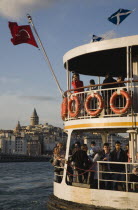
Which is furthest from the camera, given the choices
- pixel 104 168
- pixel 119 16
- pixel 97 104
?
pixel 119 16

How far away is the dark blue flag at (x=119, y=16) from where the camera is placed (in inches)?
530

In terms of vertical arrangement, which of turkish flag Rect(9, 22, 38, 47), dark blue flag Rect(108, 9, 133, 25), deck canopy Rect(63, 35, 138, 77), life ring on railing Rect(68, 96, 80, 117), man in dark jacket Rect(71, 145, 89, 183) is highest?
dark blue flag Rect(108, 9, 133, 25)

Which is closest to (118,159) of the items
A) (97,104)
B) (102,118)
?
(102,118)

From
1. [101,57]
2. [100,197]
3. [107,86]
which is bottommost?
[100,197]

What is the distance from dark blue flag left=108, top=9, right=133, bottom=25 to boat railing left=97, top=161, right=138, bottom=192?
569 centimetres

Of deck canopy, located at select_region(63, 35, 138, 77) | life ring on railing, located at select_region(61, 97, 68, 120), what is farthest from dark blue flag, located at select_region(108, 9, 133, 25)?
life ring on railing, located at select_region(61, 97, 68, 120)

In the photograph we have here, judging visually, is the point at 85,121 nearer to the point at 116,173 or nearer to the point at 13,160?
the point at 116,173

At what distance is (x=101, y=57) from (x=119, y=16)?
1.69 metres

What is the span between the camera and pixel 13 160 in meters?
161

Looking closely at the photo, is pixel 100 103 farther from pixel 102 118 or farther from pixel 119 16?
pixel 119 16

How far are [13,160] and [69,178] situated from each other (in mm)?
152247

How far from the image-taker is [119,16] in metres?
13.6

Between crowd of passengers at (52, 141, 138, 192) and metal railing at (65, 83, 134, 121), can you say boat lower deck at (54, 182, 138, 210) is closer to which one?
crowd of passengers at (52, 141, 138, 192)

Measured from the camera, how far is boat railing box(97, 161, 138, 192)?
10560 mm
